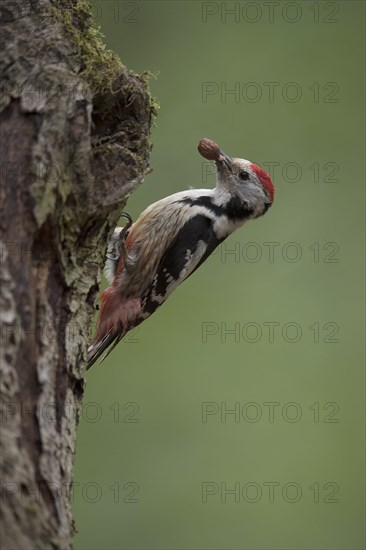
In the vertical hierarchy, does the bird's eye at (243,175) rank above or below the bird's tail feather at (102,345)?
above

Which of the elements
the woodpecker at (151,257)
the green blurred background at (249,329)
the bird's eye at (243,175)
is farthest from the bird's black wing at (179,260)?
the green blurred background at (249,329)

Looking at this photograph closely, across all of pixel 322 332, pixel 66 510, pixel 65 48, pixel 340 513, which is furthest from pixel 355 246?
pixel 66 510

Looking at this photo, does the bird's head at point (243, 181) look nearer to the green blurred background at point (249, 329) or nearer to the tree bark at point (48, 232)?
the green blurred background at point (249, 329)

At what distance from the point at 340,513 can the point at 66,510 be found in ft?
13.0

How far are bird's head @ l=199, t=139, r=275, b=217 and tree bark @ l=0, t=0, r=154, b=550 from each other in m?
1.72

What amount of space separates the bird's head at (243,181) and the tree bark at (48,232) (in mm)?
1724

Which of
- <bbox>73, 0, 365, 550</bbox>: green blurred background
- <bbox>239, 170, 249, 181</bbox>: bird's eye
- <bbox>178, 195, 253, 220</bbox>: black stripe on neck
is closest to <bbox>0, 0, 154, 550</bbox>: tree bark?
<bbox>178, 195, 253, 220</bbox>: black stripe on neck

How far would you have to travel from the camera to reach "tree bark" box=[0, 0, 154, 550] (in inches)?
84.5

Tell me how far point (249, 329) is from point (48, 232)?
3.87 metres

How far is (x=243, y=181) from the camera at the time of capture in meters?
4.60

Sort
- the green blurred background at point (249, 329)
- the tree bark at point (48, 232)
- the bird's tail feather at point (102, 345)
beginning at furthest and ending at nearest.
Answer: the green blurred background at point (249, 329) → the bird's tail feather at point (102, 345) → the tree bark at point (48, 232)

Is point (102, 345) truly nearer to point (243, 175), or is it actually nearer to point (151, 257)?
point (151, 257)

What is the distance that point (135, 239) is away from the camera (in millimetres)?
4328

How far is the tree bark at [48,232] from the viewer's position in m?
2.15
